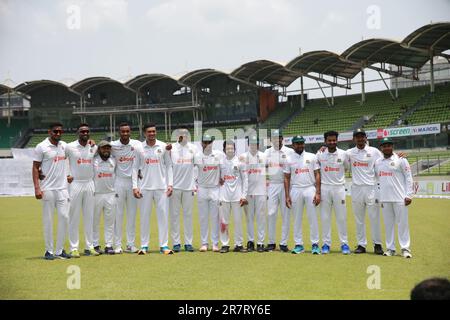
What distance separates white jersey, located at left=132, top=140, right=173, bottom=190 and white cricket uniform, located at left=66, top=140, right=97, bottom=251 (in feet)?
2.63

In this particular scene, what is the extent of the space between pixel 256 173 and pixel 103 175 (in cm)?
280

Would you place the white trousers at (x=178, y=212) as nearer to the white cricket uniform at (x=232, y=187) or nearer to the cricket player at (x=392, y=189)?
the white cricket uniform at (x=232, y=187)

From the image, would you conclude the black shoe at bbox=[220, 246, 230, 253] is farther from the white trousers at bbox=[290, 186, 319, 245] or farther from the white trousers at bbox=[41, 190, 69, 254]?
the white trousers at bbox=[41, 190, 69, 254]

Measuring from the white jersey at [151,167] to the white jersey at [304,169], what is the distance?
2.27m

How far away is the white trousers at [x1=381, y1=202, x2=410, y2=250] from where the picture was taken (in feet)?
28.9

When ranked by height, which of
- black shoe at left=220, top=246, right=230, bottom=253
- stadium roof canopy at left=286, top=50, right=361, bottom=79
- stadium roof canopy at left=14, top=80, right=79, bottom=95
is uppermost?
stadium roof canopy at left=14, top=80, right=79, bottom=95

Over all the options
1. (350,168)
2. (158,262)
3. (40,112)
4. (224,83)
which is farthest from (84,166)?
(40,112)

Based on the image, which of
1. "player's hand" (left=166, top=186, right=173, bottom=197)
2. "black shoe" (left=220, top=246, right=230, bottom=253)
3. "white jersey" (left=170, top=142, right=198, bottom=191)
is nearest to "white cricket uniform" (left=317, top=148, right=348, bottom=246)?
"black shoe" (left=220, top=246, right=230, bottom=253)

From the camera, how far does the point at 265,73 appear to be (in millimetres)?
46719

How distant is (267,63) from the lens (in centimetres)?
4409

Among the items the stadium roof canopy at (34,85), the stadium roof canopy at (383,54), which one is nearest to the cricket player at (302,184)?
the stadium roof canopy at (383,54)

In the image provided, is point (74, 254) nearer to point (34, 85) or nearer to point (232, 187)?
point (232, 187)

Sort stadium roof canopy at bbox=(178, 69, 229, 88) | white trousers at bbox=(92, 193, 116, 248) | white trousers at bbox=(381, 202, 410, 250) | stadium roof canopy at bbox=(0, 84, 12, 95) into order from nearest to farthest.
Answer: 1. white trousers at bbox=(381, 202, 410, 250)
2. white trousers at bbox=(92, 193, 116, 248)
3. stadium roof canopy at bbox=(178, 69, 229, 88)
4. stadium roof canopy at bbox=(0, 84, 12, 95)

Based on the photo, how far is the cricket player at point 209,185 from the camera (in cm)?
982
